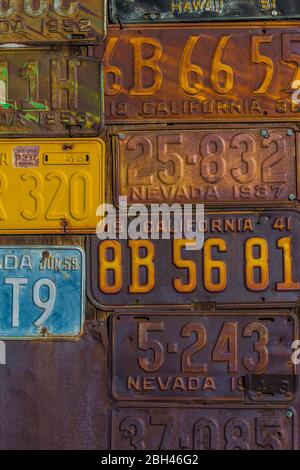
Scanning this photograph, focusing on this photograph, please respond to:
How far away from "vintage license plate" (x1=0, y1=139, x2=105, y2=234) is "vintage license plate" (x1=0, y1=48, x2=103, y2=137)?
0.06 meters

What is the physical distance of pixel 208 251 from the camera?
3232mm

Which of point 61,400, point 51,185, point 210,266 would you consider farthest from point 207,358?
point 51,185

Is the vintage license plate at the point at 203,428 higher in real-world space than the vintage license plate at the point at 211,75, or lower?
lower

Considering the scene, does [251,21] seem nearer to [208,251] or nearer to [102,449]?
[208,251]

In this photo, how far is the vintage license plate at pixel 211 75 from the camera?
3256 mm

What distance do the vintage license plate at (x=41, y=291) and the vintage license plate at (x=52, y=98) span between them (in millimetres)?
562

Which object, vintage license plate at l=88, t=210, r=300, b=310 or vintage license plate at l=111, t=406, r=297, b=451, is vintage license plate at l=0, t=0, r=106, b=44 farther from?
vintage license plate at l=111, t=406, r=297, b=451

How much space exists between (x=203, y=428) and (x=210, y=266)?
74 cm

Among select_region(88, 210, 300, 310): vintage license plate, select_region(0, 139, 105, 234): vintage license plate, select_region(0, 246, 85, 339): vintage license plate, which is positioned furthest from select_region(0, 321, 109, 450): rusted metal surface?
select_region(0, 139, 105, 234): vintage license plate

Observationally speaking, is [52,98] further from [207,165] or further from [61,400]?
[61,400]

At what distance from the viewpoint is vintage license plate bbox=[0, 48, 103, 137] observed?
10.7ft

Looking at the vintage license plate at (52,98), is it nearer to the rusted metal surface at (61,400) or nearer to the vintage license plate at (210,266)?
the vintage license plate at (210,266)

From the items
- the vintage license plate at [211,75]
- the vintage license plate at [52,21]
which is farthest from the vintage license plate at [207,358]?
the vintage license plate at [52,21]
